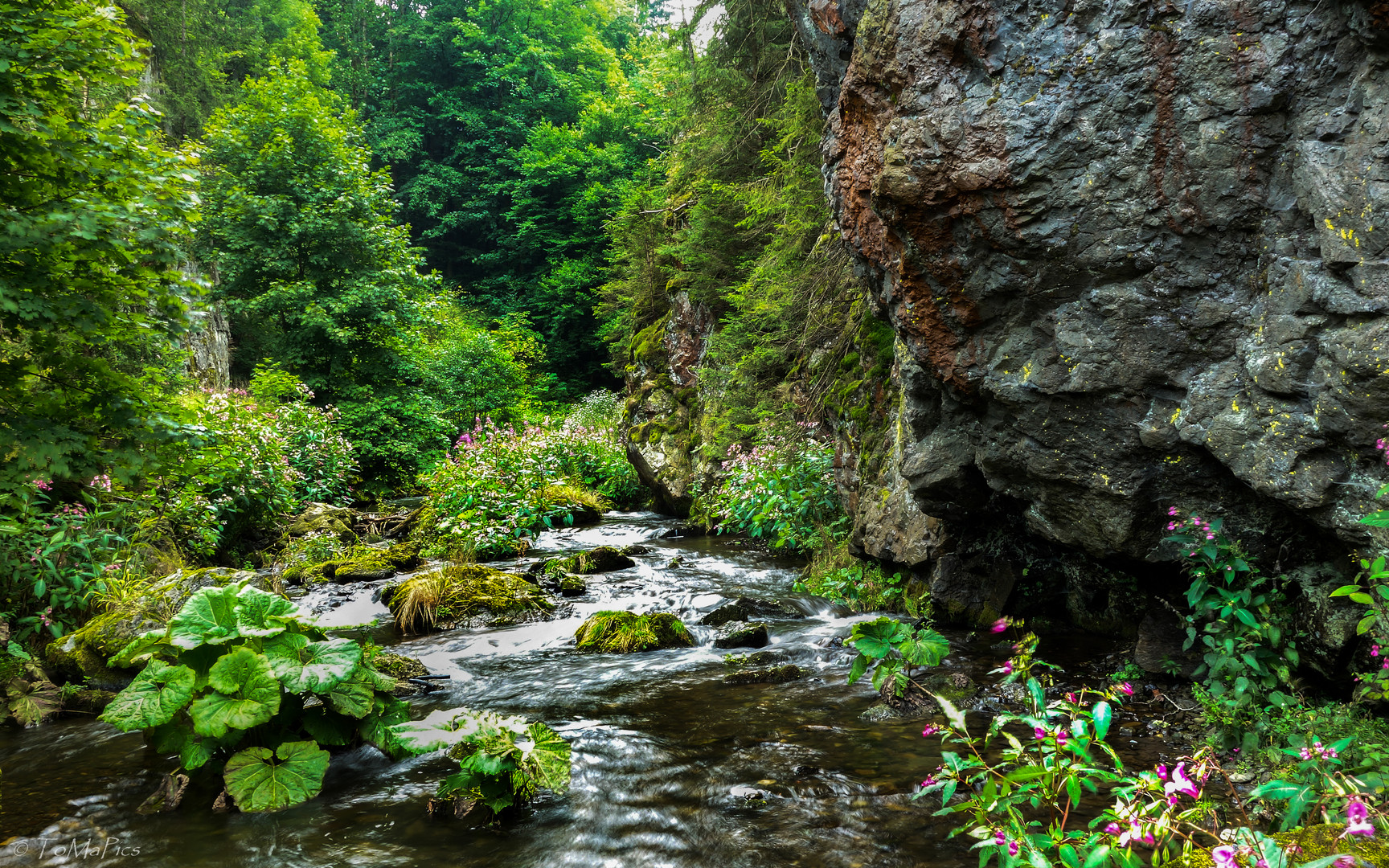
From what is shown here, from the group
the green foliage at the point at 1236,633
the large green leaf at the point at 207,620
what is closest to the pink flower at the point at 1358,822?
the green foliage at the point at 1236,633

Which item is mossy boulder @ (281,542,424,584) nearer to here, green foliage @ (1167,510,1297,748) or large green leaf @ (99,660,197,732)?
large green leaf @ (99,660,197,732)

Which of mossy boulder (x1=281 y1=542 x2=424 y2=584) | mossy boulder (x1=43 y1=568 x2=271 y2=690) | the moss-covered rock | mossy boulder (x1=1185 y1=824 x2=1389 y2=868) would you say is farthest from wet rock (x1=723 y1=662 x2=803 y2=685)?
mossy boulder (x1=281 y1=542 x2=424 y2=584)

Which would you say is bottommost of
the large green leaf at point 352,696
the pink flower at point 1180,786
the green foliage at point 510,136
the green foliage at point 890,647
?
the green foliage at point 890,647

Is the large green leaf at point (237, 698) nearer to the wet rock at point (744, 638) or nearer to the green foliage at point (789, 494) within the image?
the wet rock at point (744, 638)

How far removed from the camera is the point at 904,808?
3.20m

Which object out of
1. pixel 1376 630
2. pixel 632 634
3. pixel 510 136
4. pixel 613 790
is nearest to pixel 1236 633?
pixel 1376 630

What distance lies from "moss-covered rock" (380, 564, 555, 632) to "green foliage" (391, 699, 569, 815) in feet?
11.8

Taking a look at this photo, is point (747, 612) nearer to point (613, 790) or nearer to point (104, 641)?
point (613, 790)

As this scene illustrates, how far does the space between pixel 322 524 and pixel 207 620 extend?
7.80m

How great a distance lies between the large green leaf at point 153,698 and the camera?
3314 millimetres

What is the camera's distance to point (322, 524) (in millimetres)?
10766

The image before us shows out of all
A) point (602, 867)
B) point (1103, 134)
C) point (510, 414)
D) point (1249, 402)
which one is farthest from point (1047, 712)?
point (510, 414)

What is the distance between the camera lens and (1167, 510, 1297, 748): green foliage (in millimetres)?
3414

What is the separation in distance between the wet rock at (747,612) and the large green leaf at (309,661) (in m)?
3.63
